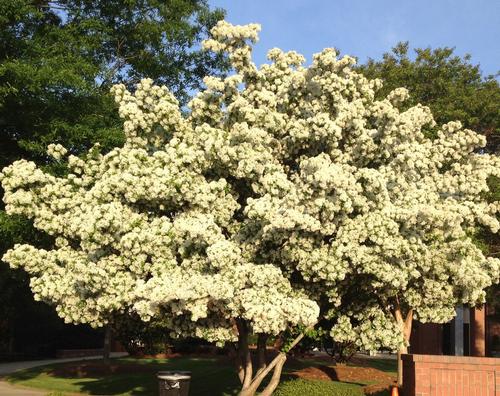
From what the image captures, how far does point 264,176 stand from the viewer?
14.7 metres

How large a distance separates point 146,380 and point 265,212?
13.4 meters

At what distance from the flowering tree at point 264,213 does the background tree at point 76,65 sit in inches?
227

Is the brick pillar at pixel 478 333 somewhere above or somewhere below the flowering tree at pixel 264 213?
below

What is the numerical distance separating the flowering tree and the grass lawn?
297 centimetres

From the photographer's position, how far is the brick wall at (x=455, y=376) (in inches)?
523

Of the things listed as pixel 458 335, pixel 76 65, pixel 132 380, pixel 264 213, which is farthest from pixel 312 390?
pixel 458 335

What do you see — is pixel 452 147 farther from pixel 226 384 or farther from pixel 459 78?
pixel 459 78

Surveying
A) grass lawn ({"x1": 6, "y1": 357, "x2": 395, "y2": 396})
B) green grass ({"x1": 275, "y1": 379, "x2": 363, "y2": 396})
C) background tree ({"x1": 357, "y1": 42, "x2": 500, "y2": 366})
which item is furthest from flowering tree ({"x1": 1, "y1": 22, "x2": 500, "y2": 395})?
background tree ({"x1": 357, "y1": 42, "x2": 500, "y2": 366})

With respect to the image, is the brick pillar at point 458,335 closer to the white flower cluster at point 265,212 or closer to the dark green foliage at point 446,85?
the dark green foliage at point 446,85

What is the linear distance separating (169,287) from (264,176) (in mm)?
3618

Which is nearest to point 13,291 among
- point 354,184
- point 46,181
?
point 46,181

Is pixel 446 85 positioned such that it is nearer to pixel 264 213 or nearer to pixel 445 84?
pixel 445 84

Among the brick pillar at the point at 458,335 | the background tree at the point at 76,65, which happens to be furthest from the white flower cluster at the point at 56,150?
the brick pillar at the point at 458,335

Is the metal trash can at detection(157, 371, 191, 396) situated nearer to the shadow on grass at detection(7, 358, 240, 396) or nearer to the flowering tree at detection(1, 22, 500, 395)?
the flowering tree at detection(1, 22, 500, 395)
